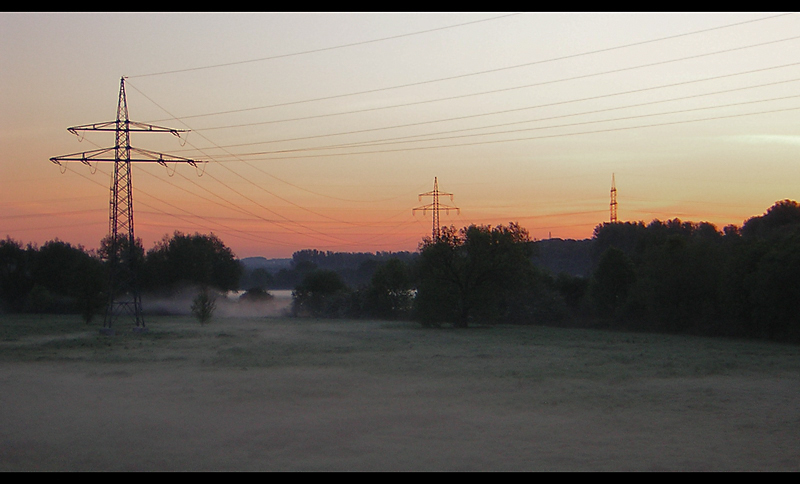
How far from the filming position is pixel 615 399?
15039 millimetres

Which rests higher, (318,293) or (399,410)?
(318,293)

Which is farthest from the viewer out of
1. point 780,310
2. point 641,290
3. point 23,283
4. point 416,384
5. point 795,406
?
point 23,283

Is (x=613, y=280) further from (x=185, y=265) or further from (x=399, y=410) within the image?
(x=185, y=265)

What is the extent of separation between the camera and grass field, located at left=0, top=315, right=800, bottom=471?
32.3 feet

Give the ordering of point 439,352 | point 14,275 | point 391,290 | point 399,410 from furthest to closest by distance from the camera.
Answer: point 14,275 < point 391,290 < point 439,352 < point 399,410

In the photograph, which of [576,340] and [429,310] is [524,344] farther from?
[429,310]

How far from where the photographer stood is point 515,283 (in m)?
45.5

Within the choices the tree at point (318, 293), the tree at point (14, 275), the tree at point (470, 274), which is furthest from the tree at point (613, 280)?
the tree at point (14, 275)

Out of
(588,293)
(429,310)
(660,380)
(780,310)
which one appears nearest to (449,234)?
(429,310)

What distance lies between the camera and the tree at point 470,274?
44781mm

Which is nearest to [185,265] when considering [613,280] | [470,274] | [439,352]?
[470,274]

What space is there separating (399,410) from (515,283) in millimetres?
32946

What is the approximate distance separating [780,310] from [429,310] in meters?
20.5

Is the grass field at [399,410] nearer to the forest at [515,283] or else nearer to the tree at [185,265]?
the forest at [515,283]
